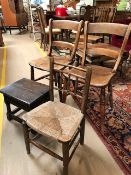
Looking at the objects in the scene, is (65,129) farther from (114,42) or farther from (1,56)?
(1,56)

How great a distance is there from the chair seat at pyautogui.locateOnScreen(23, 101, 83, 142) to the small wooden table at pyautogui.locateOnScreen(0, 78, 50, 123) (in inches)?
8.4

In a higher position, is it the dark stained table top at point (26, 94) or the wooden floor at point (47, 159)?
the dark stained table top at point (26, 94)

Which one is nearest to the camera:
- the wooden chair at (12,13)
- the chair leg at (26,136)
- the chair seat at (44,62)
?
the chair leg at (26,136)

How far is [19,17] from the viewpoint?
658cm

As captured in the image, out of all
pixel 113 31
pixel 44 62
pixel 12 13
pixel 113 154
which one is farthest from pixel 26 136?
pixel 12 13

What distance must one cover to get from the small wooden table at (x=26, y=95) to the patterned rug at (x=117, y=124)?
2.14 feet

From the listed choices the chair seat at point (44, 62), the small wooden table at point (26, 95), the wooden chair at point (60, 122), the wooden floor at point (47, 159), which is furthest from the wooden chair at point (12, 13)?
the wooden chair at point (60, 122)

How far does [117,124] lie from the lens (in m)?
2.00

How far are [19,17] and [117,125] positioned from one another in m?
5.87

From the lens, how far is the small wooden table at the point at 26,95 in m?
1.71

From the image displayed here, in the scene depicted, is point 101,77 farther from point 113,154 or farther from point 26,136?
point 26,136

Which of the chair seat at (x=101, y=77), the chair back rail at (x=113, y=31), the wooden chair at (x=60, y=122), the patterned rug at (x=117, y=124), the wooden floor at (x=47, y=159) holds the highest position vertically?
the chair back rail at (x=113, y=31)

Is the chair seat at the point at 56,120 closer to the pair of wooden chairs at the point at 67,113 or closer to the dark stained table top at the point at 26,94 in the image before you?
the pair of wooden chairs at the point at 67,113

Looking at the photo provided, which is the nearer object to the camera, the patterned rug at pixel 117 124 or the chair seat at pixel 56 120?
the chair seat at pixel 56 120
